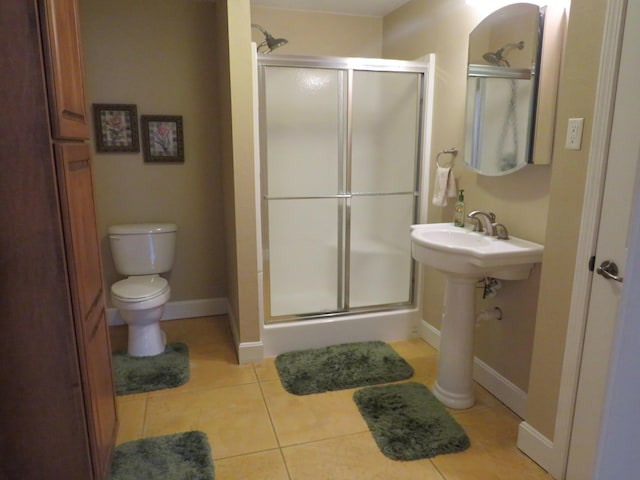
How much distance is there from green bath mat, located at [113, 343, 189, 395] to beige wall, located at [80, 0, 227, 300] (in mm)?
692

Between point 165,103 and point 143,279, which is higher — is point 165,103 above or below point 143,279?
above

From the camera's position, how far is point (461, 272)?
211cm

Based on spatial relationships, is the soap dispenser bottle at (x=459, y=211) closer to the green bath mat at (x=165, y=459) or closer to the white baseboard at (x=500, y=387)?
the white baseboard at (x=500, y=387)

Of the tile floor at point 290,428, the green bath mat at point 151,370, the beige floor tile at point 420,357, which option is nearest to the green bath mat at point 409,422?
the tile floor at point 290,428

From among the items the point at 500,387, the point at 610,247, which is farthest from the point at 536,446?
the point at 610,247

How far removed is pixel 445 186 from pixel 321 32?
1.58m

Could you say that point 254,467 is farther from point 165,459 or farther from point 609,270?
point 609,270

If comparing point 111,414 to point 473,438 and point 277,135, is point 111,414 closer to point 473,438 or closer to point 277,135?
point 473,438

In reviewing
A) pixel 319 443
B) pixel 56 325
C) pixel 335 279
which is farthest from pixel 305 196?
pixel 56 325

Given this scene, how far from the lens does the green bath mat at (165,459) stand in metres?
1.87

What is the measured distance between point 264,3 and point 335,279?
6.52ft

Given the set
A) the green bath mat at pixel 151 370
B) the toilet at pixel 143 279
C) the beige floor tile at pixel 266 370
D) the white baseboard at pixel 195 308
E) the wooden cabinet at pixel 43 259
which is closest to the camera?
the wooden cabinet at pixel 43 259

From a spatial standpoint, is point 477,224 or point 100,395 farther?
point 477,224

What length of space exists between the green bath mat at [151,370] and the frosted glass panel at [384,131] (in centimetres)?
161
